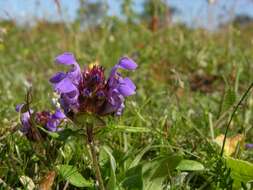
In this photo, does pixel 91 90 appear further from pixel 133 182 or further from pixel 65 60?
pixel 133 182

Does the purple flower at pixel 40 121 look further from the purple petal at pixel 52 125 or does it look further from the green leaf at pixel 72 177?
the green leaf at pixel 72 177

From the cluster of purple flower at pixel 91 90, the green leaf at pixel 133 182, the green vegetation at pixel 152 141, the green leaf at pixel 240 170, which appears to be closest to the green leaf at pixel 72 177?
the green vegetation at pixel 152 141

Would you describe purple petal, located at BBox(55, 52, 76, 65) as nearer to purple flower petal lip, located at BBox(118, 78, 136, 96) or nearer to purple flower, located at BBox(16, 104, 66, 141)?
purple flower petal lip, located at BBox(118, 78, 136, 96)

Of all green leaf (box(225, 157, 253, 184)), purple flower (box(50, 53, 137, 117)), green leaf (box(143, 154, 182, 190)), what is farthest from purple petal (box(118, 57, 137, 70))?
green leaf (box(225, 157, 253, 184))

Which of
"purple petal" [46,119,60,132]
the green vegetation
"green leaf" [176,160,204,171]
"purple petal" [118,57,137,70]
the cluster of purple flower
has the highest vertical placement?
"purple petal" [118,57,137,70]

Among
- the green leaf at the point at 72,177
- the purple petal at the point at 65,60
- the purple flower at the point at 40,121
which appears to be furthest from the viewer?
the purple flower at the point at 40,121
